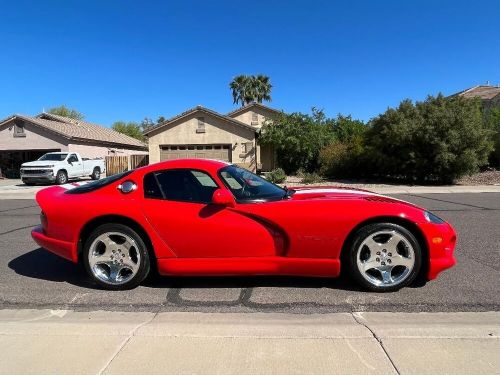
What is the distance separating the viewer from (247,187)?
15.2 feet

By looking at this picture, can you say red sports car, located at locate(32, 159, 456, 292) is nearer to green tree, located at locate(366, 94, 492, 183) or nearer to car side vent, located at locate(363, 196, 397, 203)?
car side vent, located at locate(363, 196, 397, 203)

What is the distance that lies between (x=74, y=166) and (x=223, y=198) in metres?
23.7

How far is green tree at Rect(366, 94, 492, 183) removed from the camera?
20000 millimetres

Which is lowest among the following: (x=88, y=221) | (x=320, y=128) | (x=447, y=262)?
(x=447, y=262)

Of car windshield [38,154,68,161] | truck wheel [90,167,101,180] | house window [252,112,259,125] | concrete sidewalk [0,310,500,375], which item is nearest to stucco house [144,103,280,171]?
truck wheel [90,167,101,180]

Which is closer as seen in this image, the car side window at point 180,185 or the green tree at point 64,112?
the car side window at point 180,185

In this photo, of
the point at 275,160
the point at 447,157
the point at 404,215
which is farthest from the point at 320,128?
the point at 404,215

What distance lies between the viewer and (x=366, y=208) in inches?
166

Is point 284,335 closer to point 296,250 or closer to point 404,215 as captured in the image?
point 296,250

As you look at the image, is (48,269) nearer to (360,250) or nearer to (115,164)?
(360,250)

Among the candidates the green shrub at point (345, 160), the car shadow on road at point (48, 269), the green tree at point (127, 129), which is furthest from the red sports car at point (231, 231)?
the green tree at point (127, 129)

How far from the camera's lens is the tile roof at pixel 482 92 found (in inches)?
1567

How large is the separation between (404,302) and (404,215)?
824 mm

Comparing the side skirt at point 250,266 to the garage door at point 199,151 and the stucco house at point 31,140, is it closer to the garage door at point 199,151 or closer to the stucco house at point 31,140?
the garage door at point 199,151
